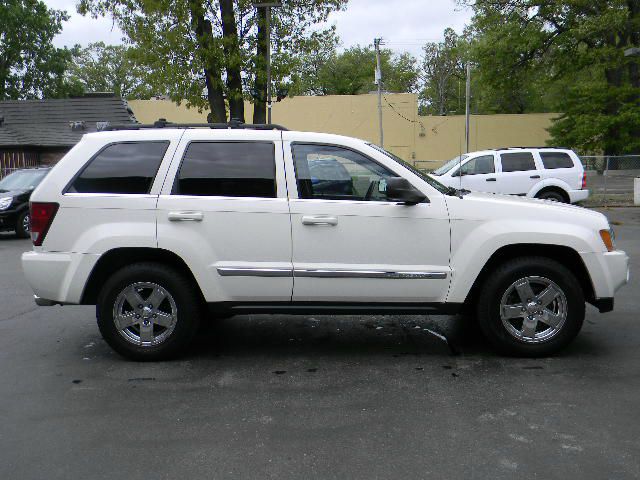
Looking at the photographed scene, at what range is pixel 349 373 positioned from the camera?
16.1 feet

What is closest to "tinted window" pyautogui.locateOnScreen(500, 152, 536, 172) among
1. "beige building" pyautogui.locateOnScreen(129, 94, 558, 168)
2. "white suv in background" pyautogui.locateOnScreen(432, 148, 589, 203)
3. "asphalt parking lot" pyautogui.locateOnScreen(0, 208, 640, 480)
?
"white suv in background" pyautogui.locateOnScreen(432, 148, 589, 203)

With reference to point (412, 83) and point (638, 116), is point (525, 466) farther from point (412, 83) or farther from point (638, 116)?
point (412, 83)

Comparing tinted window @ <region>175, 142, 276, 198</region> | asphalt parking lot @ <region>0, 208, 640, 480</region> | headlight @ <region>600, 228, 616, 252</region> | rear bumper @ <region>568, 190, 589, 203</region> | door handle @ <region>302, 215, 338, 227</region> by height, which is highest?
tinted window @ <region>175, 142, 276, 198</region>

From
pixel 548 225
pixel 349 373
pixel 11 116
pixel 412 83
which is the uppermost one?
pixel 412 83

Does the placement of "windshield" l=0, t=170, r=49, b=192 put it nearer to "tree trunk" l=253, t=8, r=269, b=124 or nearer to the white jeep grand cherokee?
"tree trunk" l=253, t=8, r=269, b=124

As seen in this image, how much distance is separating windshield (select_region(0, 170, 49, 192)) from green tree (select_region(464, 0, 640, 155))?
21.0 metres

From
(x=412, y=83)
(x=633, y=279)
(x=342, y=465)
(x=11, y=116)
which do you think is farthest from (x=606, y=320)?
(x=412, y=83)

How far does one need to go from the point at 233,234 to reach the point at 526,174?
1301 centimetres

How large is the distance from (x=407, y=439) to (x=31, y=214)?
3506 millimetres

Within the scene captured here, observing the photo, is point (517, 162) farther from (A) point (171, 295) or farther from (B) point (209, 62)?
(A) point (171, 295)

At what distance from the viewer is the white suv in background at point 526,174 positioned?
16297 mm

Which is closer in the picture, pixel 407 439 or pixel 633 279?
pixel 407 439

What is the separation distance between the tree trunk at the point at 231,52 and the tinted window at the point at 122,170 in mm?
15222

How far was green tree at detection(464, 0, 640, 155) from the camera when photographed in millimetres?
26797
